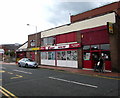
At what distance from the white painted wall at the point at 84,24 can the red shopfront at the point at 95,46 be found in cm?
65

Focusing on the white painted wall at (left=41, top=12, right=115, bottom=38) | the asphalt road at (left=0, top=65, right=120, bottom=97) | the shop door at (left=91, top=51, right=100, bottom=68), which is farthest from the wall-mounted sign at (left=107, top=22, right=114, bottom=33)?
the asphalt road at (left=0, top=65, right=120, bottom=97)

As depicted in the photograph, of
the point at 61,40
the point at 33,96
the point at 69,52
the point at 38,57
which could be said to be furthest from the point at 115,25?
the point at 38,57

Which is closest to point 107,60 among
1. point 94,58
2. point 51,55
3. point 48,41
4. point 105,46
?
point 105,46

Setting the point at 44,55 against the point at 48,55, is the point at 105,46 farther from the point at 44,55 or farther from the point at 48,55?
the point at 44,55

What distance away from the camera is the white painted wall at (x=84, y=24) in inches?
546

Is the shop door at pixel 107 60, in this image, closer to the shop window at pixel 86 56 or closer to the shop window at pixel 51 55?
the shop window at pixel 86 56

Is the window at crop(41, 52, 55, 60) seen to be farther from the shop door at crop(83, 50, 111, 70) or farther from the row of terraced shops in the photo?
the shop door at crop(83, 50, 111, 70)

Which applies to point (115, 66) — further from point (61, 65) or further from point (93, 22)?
A: point (61, 65)

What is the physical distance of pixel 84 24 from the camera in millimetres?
16281

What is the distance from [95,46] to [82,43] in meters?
1.96

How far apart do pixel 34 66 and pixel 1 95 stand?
12589 millimetres

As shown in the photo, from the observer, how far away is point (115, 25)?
1331 centimetres

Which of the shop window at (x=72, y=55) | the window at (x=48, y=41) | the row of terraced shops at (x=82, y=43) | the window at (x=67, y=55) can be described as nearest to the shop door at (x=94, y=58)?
the row of terraced shops at (x=82, y=43)

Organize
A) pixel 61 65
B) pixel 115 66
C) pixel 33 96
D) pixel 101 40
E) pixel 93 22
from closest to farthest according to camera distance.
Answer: pixel 33 96, pixel 115 66, pixel 101 40, pixel 93 22, pixel 61 65
